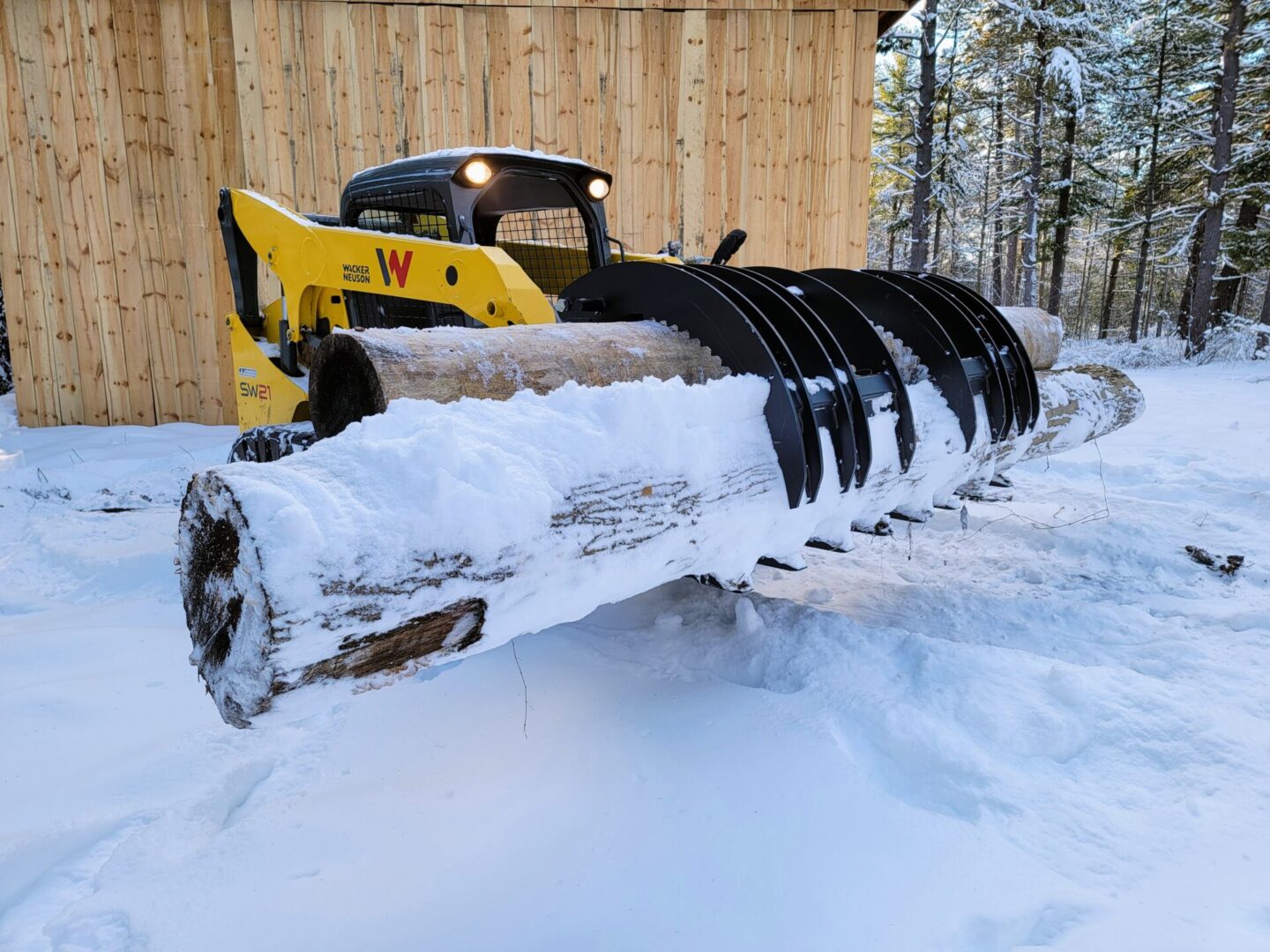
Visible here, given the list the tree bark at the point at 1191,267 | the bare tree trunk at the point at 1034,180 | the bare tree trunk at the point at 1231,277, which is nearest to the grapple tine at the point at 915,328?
the bare tree trunk at the point at 1231,277

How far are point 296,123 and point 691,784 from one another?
23.1ft

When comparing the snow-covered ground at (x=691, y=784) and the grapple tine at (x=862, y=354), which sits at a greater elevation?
the grapple tine at (x=862, y=354)

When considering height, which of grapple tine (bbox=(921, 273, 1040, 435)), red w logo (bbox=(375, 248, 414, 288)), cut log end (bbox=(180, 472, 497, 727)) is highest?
red w logo (bbox=(375, 248, 414, 288))

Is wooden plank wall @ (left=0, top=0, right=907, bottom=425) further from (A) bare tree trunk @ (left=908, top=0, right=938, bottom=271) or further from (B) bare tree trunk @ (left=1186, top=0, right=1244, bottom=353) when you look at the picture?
(B) bare tree trunk @ (left=1186, top=0, right=1244, bottom=353)

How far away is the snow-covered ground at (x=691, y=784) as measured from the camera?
150 centimetres

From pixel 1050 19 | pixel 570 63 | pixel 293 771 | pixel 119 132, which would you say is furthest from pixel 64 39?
pixel 1050 19

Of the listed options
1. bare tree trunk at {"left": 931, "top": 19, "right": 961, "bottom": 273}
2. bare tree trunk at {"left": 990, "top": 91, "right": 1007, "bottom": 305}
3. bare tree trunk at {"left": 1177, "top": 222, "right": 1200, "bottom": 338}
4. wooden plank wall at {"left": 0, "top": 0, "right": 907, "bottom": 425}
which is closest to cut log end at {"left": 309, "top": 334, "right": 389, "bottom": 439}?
wooden plank wall at {"left": 0, "top": 0, "right": 907, "bottom": 425}

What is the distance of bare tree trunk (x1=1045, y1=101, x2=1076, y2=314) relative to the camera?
67.9ft

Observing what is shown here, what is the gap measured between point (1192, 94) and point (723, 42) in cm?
1997

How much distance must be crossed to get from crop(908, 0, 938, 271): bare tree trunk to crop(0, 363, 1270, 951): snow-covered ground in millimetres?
15720

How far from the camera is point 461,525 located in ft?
4.24

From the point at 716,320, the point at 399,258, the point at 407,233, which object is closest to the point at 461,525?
the point at 716,320

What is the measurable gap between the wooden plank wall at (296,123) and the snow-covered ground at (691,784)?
4760 mm

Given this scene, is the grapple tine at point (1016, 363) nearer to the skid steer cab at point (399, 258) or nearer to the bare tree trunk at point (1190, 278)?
the skid steer cab at point (399, 258)
